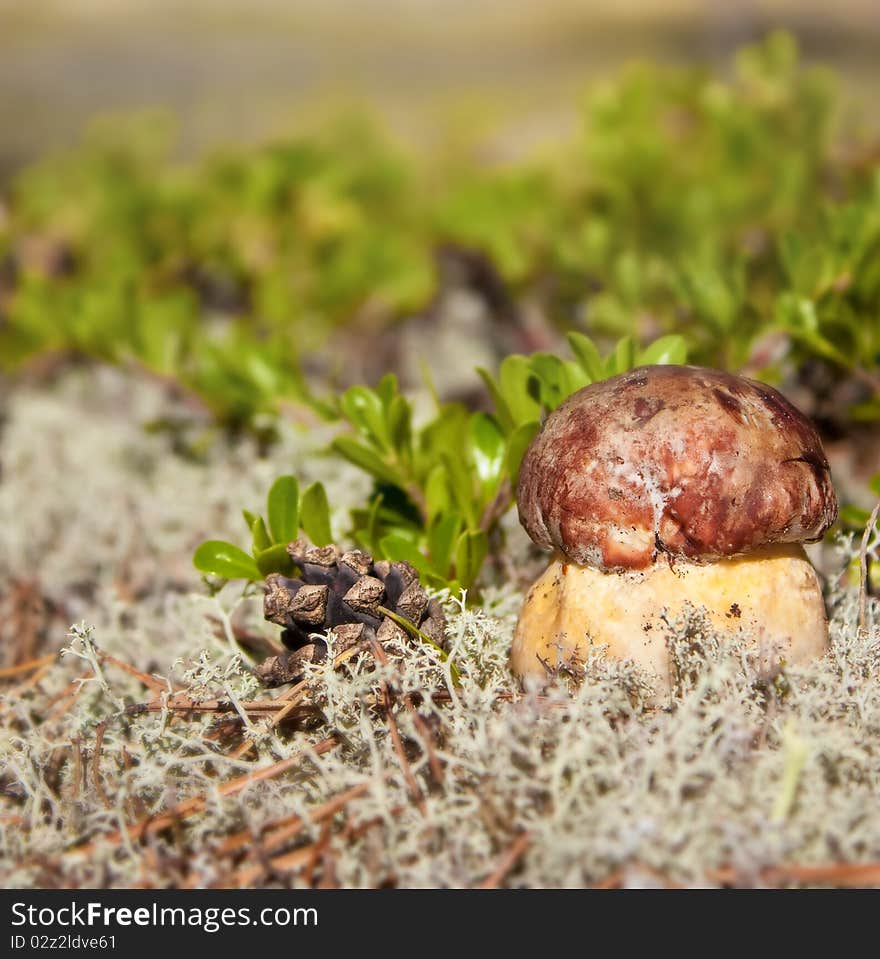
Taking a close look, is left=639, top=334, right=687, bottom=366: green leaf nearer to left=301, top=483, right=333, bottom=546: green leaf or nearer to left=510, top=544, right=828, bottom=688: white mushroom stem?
left=510, top=544, right=828, bottom=688: white mushroom stem

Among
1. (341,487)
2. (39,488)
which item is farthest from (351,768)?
(39,488)

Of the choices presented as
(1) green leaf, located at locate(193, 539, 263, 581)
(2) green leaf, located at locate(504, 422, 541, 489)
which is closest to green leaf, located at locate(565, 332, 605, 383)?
(2) green leaf, located at locate(504, 422, 541, 489)

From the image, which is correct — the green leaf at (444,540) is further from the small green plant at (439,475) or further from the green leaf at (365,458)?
the green leaf at (365,458)

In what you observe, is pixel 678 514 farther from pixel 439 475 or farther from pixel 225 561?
pixel 225 561

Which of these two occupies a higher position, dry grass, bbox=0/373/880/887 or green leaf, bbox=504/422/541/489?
green leaf, bbox=504/422/541/489

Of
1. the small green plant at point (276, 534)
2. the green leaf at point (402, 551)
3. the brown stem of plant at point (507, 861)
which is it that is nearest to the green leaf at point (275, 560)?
the small green plant at point (276, 534)
